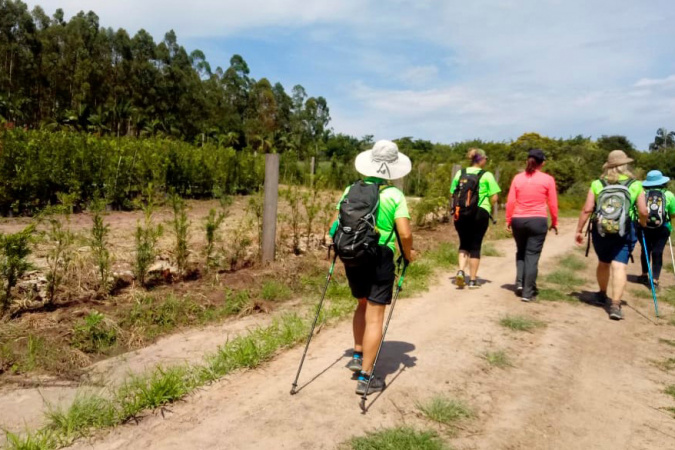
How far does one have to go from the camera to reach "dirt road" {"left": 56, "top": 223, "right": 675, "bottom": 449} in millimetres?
3242

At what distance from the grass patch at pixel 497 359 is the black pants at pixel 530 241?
2.12 metres

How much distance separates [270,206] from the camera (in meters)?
7.17

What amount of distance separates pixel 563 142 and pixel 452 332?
3866 cm

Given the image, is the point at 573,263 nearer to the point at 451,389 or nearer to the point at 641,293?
the point at 641,293

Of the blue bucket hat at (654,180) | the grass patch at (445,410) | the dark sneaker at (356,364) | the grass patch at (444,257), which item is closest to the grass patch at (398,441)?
the grass patch at (445,410)

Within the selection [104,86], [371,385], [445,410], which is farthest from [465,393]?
[104,86]

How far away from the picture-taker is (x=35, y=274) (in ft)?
18.4

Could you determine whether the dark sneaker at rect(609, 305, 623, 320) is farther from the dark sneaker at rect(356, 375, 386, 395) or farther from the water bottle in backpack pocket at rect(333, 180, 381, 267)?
the water bottle in backpack pocket at rect(333, 180, 381, 267)

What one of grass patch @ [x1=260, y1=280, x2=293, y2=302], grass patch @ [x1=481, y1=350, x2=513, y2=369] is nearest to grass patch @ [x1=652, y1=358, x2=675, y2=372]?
grass patch @ [x1=481, y1=350, x2=513, y2=369]

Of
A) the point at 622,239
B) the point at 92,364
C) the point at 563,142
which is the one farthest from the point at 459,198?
the point at 563,142

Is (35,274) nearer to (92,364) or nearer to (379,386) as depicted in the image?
(92,364)

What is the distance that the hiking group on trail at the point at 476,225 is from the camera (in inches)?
144

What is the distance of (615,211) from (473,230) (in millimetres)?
1736

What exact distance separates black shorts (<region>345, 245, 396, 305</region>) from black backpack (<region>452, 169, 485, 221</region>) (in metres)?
3.22
